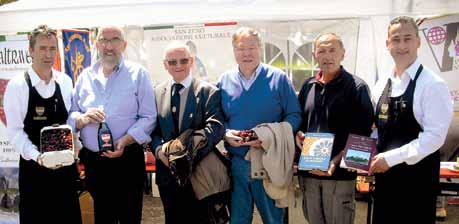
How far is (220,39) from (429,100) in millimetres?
1957

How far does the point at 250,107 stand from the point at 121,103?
76 cm

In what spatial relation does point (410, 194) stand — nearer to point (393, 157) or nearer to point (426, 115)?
point (393, 157)

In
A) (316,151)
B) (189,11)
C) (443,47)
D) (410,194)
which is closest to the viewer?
(410,194)

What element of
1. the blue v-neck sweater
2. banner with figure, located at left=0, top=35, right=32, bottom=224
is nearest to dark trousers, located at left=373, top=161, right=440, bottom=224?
the blue v-neck sweater

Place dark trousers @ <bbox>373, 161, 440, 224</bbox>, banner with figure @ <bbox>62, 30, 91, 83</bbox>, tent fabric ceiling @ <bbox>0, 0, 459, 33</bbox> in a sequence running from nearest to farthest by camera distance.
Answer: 1. dark trousers @ <bbox>373, 161, 440, 224</bbox>
2. tent fabric ceiling @ <bbox>0, 0, 459, 33</bbox>
3. banner with figure @ <bbox>62, 30, 91, 83</bbox>

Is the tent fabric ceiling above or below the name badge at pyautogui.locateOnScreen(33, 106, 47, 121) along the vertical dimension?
above

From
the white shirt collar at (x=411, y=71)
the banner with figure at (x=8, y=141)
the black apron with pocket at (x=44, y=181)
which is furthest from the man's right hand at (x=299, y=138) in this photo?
the banner with figure at (x=8, y=141)

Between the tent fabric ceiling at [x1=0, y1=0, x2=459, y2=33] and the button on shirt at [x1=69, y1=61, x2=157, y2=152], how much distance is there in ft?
2.62

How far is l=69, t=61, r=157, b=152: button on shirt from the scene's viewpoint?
2656mm

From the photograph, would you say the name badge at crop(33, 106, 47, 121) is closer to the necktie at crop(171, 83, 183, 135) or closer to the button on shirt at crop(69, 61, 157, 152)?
the button on shirt at crop(69, 61, 157, 152)

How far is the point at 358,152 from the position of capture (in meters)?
2.39

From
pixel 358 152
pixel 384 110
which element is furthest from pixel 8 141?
pixel 384 110

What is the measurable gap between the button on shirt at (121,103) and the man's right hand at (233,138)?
1.48 ft

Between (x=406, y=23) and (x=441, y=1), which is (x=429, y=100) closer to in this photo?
(x=406, y=23)
